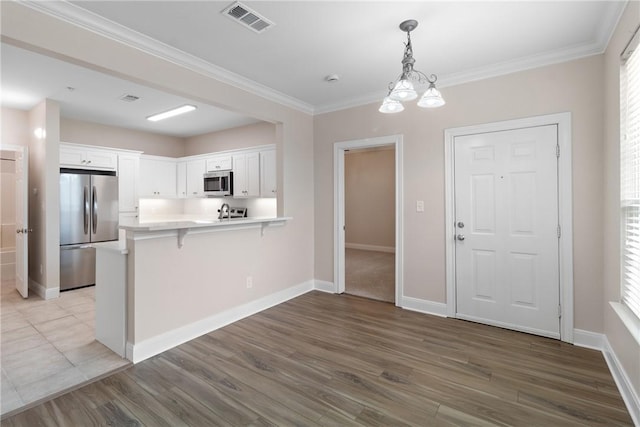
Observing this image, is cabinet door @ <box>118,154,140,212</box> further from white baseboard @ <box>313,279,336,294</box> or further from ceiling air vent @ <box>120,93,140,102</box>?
white baseboard @ <box>313,279,336,294</box>

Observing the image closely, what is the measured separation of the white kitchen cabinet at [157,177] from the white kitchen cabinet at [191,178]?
5.4 inches

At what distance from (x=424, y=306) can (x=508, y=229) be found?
4.23 feet

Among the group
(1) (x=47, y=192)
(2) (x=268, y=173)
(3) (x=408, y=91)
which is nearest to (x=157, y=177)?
(1) (x=47, y=192)

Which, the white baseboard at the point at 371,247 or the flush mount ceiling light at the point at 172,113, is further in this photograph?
the white baseboard at the point at 371,247

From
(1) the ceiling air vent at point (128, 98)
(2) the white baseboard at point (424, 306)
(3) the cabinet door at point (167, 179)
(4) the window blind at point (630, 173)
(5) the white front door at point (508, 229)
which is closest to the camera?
(4) the window blind at point (630, 173)

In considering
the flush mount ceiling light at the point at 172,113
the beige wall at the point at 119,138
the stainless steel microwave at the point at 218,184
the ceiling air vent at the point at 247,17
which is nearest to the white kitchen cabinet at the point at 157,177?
the beige wall at the point at 119,138

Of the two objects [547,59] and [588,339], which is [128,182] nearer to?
[547,59]

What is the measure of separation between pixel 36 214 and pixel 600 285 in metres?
7.08

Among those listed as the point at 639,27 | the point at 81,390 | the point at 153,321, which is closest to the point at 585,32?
the point at 639,27

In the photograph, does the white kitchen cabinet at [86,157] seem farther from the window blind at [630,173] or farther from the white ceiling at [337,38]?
the window blind at [630,173]

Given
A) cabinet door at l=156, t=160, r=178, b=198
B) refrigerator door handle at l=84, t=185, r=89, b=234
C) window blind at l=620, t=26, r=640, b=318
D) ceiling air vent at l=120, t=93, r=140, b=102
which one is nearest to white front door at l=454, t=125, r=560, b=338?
window blind at l=620, t=26, r=640, b=318

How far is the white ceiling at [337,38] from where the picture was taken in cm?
226

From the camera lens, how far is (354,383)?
2275 mm

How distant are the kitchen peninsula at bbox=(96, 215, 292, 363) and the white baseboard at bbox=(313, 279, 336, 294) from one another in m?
0.94
